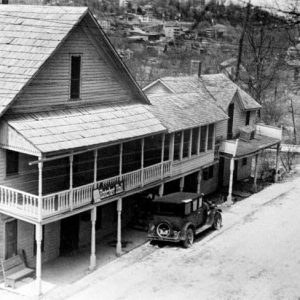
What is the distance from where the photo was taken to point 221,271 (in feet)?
79.4

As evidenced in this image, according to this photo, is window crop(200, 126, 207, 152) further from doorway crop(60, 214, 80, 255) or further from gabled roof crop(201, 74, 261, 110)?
doorway crop(60, 214, 80, 255)

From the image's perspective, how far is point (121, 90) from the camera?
92.0 ft

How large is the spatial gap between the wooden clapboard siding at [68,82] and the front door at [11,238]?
4491 millimetres

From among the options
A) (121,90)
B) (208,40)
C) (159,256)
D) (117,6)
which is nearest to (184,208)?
(159,256)

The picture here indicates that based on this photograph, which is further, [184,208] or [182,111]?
[182,111]

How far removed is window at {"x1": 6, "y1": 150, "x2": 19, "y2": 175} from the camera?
75.1ft

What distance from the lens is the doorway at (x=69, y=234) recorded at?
85.3 feet

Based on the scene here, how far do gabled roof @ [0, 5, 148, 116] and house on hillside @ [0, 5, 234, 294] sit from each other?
4 cm

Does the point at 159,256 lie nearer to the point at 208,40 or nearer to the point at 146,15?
the point at 208,40

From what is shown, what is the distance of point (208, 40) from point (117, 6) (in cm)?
6949

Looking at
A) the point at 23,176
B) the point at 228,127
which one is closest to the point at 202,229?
the point at 23,176

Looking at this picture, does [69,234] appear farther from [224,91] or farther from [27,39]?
[224,91]

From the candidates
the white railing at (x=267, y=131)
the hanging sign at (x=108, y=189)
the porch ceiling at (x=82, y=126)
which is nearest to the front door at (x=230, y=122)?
the white railing at (x=267, y=131)

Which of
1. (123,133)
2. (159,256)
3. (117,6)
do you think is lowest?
(159,256)
